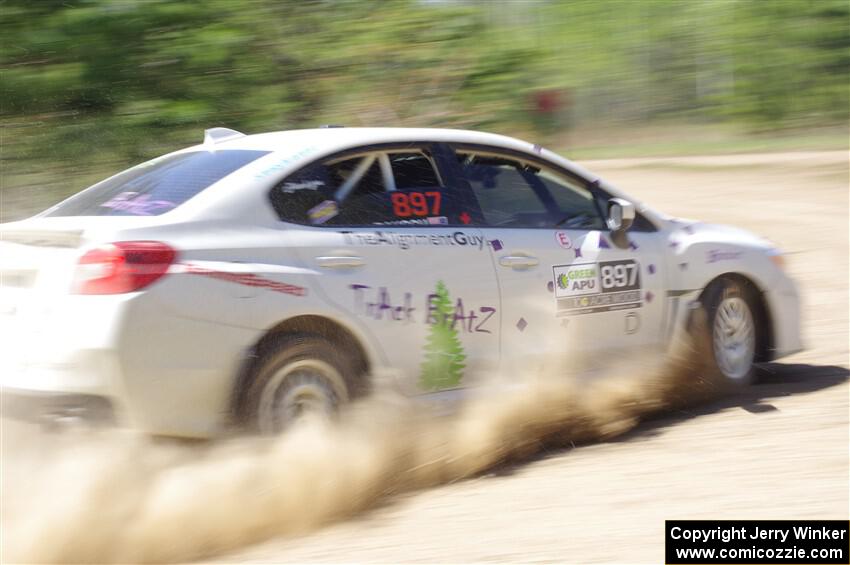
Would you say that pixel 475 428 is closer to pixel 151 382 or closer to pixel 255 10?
pixel 151 382

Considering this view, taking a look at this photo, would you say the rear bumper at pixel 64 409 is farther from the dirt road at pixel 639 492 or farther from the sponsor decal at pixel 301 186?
the sponsor decal at pixel 301 186

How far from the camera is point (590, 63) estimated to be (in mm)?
32375

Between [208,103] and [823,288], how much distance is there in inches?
251

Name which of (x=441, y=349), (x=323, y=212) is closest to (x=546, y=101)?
(x=441, y=349)

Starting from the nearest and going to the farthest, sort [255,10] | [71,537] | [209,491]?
[71,537]
[209,491]
[255,10]

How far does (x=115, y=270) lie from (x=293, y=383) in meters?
0.95

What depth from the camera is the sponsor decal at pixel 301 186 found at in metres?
5.07

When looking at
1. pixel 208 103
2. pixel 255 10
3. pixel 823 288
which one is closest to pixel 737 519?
pixel 823 288

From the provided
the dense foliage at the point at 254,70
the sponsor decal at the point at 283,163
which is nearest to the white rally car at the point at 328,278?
the sponsor decal at the point at 283,163

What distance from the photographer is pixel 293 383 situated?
15.9ft

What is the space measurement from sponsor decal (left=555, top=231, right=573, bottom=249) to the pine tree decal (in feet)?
2.90

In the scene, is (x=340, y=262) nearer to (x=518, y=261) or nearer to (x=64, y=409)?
(x=518, y=261)

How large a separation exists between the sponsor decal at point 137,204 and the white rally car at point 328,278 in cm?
1

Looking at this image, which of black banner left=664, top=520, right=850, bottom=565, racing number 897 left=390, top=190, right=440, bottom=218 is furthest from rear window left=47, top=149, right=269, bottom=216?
black banner left=664, top=520, right=850, bottom=565
